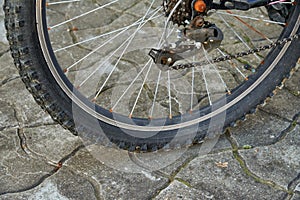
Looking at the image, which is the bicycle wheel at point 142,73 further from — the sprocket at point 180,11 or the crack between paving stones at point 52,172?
the crack between paving stones at point 52,172

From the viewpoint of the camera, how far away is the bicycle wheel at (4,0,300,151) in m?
2.51

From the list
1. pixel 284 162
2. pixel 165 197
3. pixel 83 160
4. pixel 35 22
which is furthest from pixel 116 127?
pixel 284 162

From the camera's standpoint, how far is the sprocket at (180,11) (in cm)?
261

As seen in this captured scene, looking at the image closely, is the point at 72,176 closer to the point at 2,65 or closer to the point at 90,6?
the point at 2,65

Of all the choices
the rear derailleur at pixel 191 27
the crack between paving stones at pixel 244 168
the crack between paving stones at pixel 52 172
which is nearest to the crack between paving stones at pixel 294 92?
the crack between paving stones at pixel 244 168

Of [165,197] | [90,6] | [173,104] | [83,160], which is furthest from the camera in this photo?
[90,6]

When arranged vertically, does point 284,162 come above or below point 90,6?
Answer: below

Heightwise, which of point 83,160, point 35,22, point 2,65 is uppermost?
point 35,22

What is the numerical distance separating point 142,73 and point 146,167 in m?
0.82

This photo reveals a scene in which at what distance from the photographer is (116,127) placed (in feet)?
9.15

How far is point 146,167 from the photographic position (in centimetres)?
285

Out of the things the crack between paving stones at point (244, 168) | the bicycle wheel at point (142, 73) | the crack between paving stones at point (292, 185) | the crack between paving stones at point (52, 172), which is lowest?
the crack between paving stones at point (292, 185)

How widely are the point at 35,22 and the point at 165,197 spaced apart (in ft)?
3.39

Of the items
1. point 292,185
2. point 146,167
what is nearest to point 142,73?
point 146,167
